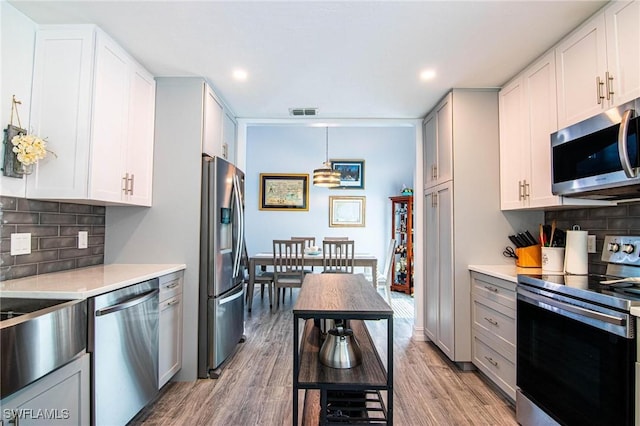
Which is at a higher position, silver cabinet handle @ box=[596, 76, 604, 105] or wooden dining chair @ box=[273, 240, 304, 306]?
silver cabinet handle @ box=[596, 76, 604, 105]

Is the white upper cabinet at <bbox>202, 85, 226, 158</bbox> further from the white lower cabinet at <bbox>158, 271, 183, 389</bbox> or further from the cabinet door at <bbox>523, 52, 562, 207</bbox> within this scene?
Answer: the cabinet door at <bbox>523, 52, 562, 207</bbox>

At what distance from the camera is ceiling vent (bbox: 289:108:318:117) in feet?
10.7

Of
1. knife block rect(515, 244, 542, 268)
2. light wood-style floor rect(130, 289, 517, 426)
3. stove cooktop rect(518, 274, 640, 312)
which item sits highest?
knife block rect(515, 244, 542, 268)

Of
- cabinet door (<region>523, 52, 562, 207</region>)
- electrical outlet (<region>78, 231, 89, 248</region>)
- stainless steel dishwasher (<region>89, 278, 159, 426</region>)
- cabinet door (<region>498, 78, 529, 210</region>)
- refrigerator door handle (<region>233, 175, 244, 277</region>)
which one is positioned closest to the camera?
stainless steel dishwasher (<region>89, 278, 159, 426</region>)

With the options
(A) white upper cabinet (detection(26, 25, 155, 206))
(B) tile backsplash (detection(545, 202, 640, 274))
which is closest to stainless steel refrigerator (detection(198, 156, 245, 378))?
(A) white upper cabinet (detection(26, 25, 155, 206))

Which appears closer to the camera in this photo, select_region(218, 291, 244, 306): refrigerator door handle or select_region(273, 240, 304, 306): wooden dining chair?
select_region(218, 291, 244, 306): refrigerator door handle

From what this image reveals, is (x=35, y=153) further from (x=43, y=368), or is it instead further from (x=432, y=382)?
(x=432, y=382)

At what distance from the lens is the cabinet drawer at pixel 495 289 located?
81.6 inches

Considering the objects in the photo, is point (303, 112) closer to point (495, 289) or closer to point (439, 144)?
point (439, 144)

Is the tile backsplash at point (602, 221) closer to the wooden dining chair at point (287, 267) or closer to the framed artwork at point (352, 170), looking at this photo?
the wooden dining chair at point (287, 267)

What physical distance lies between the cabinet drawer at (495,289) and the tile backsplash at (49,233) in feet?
9.66

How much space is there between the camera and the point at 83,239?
7.39ft

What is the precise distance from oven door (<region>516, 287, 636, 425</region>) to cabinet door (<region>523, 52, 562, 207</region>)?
2.46 ft

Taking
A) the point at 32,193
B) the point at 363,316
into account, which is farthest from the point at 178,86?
the point at 363,316
